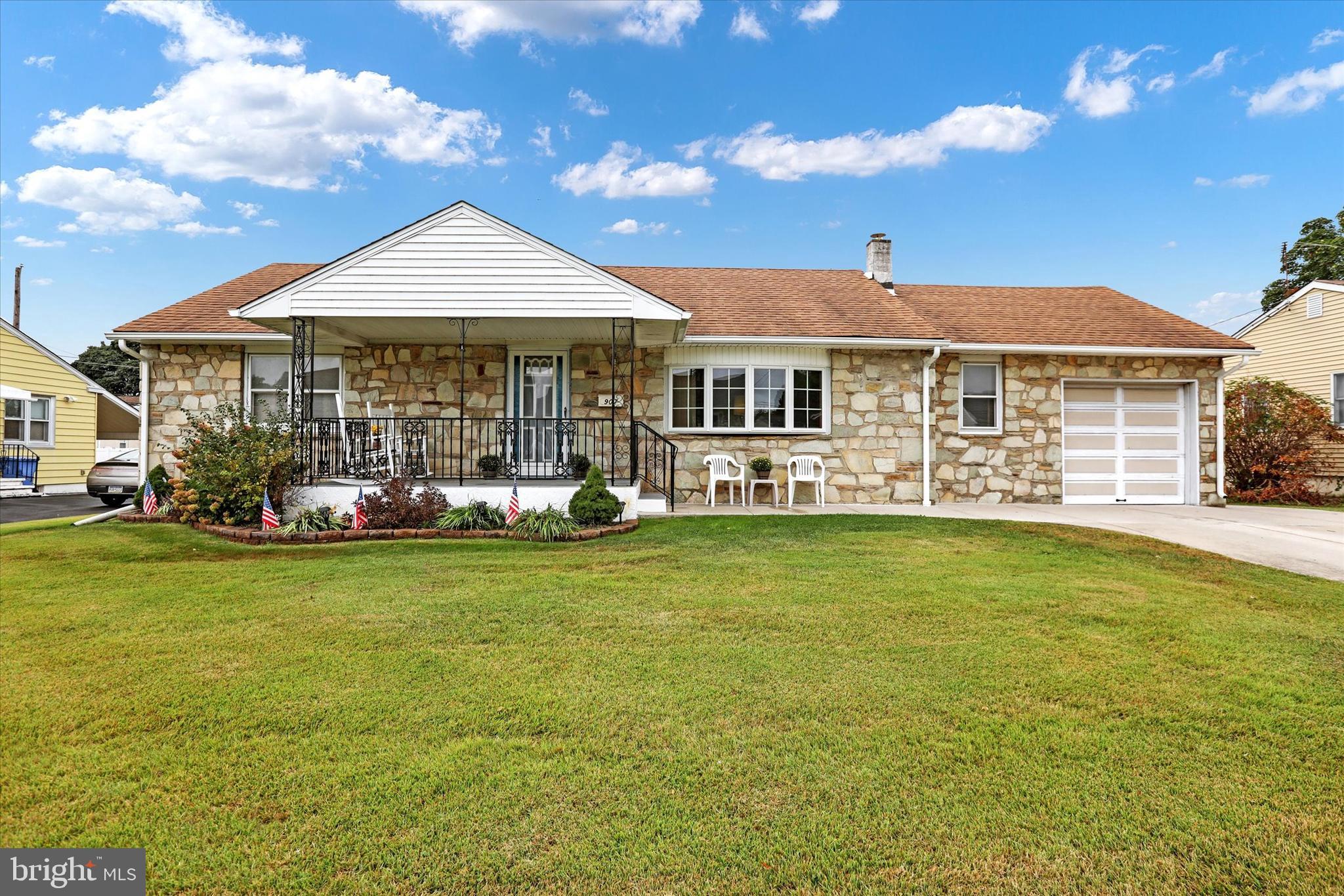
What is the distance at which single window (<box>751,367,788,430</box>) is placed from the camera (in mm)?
11891

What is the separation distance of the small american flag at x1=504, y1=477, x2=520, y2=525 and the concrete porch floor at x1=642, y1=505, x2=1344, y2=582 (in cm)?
208

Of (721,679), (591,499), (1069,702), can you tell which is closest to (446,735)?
(721,679)

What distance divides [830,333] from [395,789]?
10.4m

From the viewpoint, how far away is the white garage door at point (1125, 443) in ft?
41.0

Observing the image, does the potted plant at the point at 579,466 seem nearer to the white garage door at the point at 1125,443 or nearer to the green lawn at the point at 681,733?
the green lawn at the point at 681,733

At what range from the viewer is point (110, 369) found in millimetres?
38625

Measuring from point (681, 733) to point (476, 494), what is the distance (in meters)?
7.09

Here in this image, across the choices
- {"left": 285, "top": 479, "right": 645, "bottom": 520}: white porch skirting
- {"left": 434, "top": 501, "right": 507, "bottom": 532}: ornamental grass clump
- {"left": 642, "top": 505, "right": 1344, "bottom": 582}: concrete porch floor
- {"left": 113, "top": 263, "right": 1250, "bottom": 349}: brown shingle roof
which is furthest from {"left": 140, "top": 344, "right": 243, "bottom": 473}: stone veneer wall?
{"left": 642, "top": 505, "right": 1344, "bottom": 582}: concrete porch floor

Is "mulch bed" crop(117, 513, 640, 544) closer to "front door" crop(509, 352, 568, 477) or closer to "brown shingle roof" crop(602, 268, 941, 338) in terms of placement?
"front door" crop(509, 352, 568, 477)

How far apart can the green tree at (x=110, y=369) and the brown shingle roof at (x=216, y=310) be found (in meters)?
32.5

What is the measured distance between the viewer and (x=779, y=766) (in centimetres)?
273

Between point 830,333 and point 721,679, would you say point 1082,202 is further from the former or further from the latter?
point 721,679

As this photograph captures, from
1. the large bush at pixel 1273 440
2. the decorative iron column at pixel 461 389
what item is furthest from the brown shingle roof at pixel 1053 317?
the decorative iron column at pixel 461 389

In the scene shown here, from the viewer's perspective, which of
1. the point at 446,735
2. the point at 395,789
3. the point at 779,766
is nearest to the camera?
the point at 395,789
